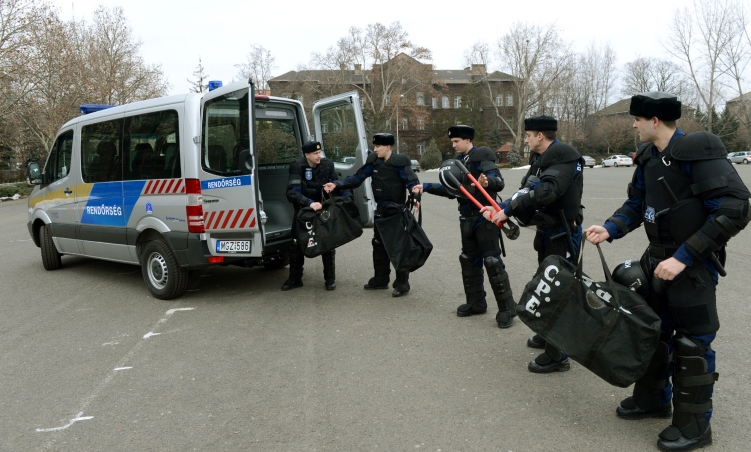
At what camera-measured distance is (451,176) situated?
5.04 m

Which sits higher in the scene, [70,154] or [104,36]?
[104,36]

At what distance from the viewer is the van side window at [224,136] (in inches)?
236

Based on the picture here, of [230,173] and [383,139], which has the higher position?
[383,139]

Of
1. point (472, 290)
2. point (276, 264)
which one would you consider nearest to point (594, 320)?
point (472, 290)

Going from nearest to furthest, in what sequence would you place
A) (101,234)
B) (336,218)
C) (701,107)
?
1. (336,218)
2. (101,234)
3. (701,107)

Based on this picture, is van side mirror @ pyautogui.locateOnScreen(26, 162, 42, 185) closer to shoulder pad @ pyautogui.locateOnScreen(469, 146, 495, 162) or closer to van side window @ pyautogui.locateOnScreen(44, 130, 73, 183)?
van side window @ pyautogui.locateOnScreen(44, 130, 73, 183)

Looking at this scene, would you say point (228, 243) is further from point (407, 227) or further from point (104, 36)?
point (104, 36)

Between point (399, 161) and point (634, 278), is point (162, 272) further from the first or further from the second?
point (634, 278)

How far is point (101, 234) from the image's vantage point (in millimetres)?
7168

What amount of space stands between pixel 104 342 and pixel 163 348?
2.18 feet

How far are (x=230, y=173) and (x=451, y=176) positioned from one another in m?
2.36

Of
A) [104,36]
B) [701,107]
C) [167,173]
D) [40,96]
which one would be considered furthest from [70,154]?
[701,107]

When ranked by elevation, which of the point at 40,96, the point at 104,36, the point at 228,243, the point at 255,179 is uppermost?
the point at 104,36

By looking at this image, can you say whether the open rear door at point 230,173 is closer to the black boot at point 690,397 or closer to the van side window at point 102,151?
the van side window at point 102,151
